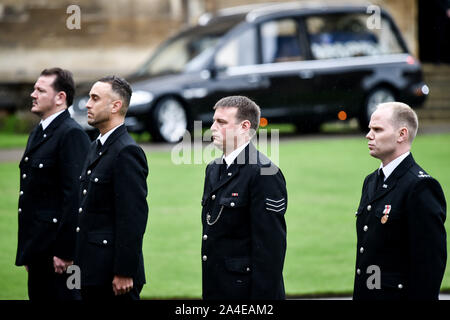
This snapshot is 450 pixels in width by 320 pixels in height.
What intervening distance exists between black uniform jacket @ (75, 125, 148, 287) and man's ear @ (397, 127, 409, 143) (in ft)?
4.67

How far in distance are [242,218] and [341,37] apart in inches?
490

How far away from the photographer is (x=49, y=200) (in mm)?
6039

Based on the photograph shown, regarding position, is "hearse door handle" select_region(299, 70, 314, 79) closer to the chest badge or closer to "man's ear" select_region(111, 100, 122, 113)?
"man's ear" select_region(111, 100, 122, 113)

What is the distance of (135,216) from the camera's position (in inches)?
203

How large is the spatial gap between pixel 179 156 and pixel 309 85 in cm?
327

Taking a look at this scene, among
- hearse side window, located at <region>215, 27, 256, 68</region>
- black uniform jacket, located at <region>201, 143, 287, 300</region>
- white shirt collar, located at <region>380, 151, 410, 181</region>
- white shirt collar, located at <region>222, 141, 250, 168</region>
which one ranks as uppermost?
hearse side window, located at <region>215, 27, 256, 68</region>

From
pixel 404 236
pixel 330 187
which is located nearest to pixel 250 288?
pixel 404 236

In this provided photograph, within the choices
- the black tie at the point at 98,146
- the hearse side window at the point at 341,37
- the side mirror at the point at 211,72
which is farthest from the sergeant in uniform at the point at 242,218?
the hearse side window at the point at 341,37

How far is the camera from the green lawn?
8.11m

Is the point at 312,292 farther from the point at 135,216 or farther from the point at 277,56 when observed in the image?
the point at 277,56

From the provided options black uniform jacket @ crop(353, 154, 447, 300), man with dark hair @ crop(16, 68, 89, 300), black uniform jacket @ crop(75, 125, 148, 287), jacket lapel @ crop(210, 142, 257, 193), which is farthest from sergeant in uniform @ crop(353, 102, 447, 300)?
man with dark hair @ crop(16, 68, 89, 300)

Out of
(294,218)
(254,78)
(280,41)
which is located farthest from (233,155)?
(280,41)

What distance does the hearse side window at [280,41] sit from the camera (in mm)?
16281

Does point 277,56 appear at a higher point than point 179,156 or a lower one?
higher
